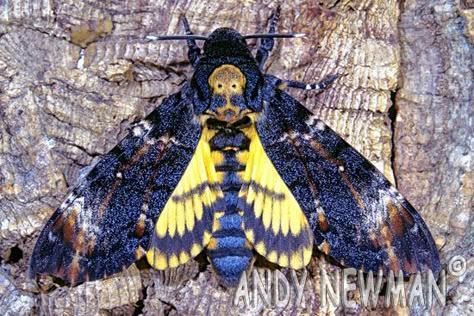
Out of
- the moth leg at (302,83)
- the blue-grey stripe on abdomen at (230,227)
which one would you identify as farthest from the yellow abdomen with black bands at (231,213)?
the moth leg at (302,83)

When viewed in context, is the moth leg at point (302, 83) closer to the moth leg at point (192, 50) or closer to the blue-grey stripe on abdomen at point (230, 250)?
the moth leg at point (192, 50)

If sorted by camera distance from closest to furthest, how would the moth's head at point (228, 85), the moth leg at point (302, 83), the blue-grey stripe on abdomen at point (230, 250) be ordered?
the blue-grey stripe on abdomen at point (230, 250)
the moth leg at point (302, 83)
the moth's head at point (228, 85)

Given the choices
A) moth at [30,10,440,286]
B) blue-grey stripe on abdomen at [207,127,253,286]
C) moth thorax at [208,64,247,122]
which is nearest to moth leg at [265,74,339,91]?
moth at [30,10,440,286]

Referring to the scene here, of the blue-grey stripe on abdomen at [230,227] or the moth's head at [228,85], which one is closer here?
the blue-grey stripe on abdomen at [230,227]

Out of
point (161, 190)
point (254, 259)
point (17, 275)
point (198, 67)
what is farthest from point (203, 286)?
point (198, 67)

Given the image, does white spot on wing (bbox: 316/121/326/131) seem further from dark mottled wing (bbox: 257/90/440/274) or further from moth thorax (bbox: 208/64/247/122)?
moth thorax (bbox: 208/64/247/122)

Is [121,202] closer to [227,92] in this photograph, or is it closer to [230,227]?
[230,227]

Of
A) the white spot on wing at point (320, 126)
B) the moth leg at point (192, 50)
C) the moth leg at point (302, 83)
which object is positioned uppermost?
the moth leg at point (192, 50)
